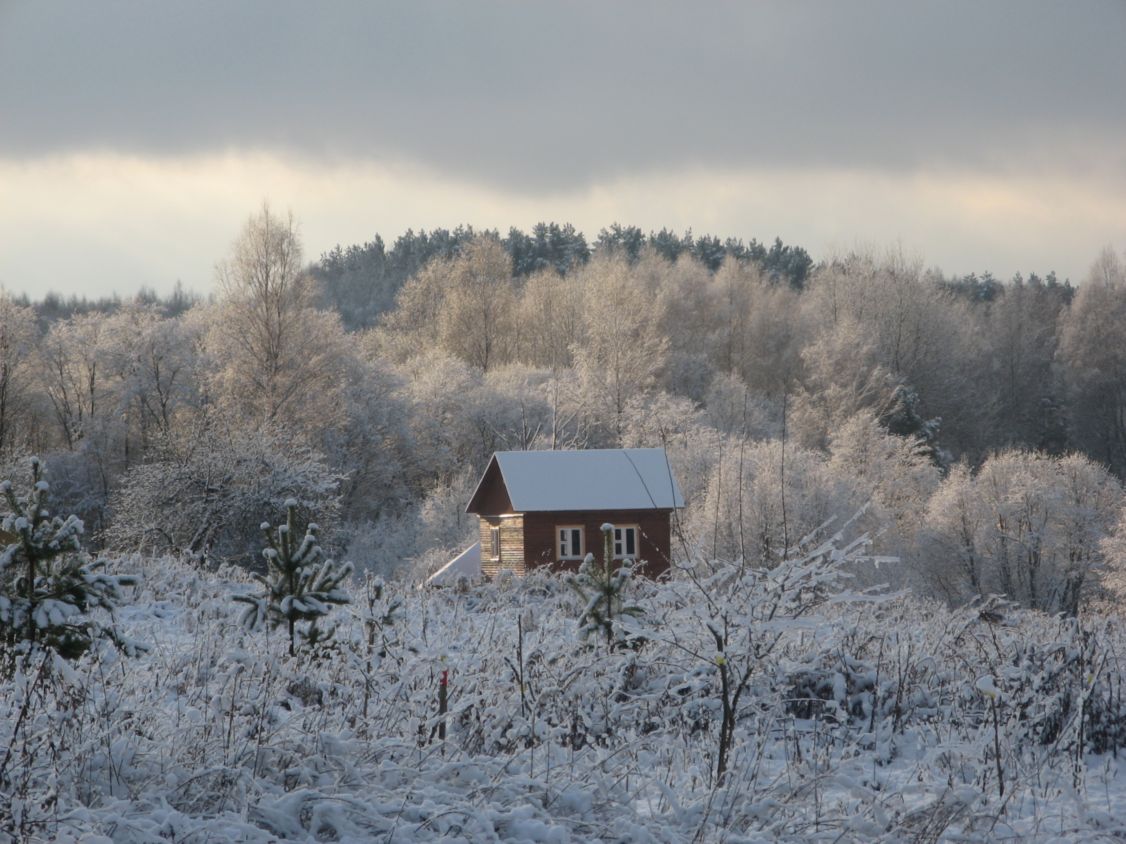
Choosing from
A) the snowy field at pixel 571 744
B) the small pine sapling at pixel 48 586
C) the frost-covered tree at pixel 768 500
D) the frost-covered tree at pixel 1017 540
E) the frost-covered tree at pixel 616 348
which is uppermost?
the frost-covered tree at pixel 616 348

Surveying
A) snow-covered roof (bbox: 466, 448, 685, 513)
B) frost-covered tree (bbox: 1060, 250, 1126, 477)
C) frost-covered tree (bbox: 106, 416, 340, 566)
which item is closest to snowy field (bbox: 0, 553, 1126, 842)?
snow-covered roof (bbox: 466, 448, 685, 513)

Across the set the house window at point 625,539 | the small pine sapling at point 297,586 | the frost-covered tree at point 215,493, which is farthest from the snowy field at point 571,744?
the frost-covered tree at point 215,493

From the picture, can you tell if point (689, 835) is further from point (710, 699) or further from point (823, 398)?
point (823, 398)

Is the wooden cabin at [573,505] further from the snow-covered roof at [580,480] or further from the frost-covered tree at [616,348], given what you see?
the frost-covered tree at [616,348]

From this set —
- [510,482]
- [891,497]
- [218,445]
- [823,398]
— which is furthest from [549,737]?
[823,398]

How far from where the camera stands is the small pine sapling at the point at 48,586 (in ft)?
22.3

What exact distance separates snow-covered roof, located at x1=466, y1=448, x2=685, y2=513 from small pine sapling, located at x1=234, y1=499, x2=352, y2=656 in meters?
19.2

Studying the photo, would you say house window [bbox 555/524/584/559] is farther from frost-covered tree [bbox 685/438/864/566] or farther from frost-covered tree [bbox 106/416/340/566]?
frost-covered tree [bbox 106/416/340/566]

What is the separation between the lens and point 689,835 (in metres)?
4.55

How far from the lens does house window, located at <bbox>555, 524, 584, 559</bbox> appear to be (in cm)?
2834

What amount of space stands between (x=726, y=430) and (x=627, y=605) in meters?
37.1

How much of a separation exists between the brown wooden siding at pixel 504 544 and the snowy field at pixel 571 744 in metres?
19.4

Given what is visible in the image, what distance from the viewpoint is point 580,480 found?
28.6 metres

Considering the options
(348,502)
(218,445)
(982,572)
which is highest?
(218,445)
